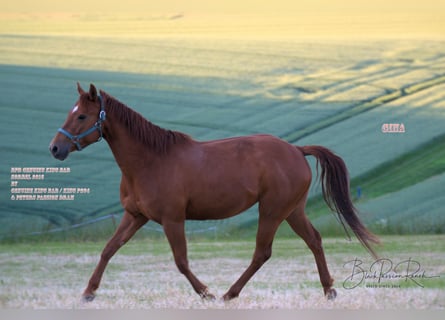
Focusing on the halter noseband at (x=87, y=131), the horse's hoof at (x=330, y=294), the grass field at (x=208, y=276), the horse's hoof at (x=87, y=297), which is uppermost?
the halter noseband at (x=87, y=131)

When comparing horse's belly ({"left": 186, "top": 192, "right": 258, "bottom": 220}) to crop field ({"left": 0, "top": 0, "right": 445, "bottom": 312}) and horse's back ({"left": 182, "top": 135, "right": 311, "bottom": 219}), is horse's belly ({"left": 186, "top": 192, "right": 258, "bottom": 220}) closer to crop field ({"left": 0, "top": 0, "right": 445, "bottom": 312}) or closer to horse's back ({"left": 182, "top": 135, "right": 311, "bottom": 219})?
horse's back ({"left": 182, "top": 135, "right": 311, "bottom": 219})

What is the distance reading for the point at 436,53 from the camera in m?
8.28

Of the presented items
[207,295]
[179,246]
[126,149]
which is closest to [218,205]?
[179,246]

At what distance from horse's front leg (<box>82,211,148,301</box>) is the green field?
2.07m

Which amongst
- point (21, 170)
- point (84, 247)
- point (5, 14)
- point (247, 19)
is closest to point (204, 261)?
point (84, 247)

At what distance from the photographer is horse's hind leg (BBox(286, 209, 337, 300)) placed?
→ 6270 millimetres

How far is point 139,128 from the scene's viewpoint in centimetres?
596

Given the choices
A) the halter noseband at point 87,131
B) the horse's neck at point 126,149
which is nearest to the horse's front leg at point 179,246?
the horse's neck at point 126,149

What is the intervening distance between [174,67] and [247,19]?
0.88 metres

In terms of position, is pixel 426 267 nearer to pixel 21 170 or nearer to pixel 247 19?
pixel 247 19
